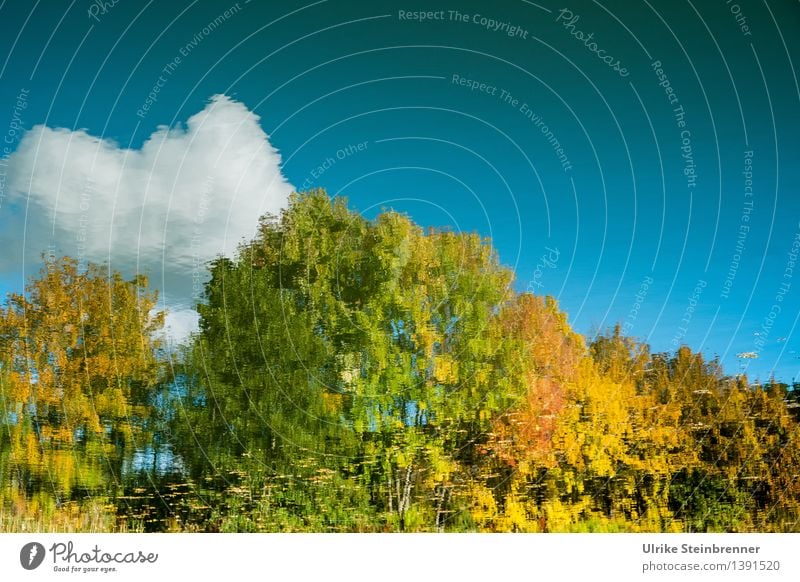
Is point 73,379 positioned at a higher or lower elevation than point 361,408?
higher

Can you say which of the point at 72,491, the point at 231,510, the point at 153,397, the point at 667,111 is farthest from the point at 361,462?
the point at 667,111

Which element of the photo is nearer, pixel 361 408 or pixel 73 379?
pixel 73 379

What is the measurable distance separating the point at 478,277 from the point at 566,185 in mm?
1688

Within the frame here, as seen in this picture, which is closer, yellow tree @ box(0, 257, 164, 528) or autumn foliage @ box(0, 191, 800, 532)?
yellow tree @ box(0, 257, 164, 528)

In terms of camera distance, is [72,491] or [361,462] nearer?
[72,491]

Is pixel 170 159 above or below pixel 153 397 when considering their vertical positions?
above

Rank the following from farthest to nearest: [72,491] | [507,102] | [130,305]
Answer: [507,102]
[130,305]
[72,491]

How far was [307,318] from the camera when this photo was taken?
9.65m

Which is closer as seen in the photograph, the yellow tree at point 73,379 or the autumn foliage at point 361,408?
the yellow tree at point 73,379

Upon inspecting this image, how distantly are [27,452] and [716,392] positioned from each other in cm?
840

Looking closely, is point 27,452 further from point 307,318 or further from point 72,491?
point 307,318

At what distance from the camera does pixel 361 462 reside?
9.27 meters

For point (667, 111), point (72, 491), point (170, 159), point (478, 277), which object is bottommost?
point (72, 491)
